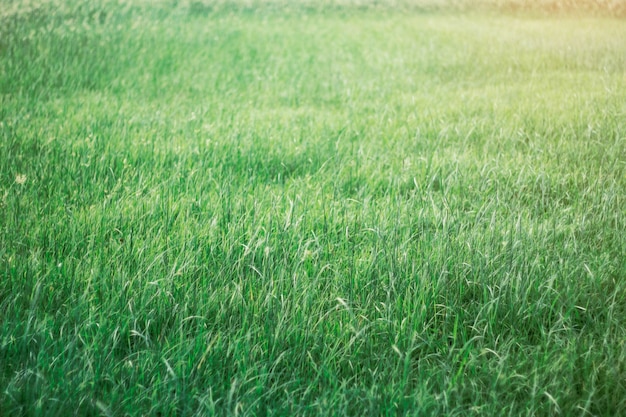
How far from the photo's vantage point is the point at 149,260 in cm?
253

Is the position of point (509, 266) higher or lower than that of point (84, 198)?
higher

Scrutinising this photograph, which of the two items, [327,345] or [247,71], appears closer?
[327,345]

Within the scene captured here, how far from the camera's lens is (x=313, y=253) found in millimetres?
2498

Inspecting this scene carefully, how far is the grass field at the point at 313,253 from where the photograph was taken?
1.89 m

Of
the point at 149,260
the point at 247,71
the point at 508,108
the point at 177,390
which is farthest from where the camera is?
the point at 247,71

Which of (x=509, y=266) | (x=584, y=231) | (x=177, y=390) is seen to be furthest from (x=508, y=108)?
(x=177, y=390)

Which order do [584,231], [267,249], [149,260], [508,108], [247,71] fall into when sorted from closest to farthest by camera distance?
[267,249]
[149,260]
[584,231]
[508,108]
[247,71]

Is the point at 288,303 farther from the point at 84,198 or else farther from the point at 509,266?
the point at 84,198

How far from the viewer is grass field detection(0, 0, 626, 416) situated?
1890 millimetres

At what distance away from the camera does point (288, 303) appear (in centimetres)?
220

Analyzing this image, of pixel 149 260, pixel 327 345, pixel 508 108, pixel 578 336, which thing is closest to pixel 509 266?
pixel 578 336

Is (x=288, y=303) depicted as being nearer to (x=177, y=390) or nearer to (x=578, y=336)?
(x=177, y=390)

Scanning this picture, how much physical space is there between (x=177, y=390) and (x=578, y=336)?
1.50 meters

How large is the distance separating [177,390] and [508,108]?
4.33 m
